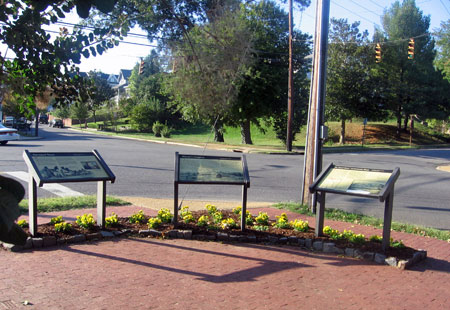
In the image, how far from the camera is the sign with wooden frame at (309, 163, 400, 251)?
6246 millimetres

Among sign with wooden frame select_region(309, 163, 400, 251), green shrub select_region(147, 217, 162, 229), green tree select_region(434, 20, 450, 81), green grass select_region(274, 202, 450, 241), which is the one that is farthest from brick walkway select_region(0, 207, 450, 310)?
green tree select_region(434, 20, 450, 81)

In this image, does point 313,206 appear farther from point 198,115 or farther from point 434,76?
point 434,76

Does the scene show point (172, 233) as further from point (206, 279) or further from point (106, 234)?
point (206, 279)

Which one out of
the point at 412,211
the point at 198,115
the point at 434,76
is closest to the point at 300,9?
the point at 198,115

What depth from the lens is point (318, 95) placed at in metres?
9.09

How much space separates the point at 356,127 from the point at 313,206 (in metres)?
41.6

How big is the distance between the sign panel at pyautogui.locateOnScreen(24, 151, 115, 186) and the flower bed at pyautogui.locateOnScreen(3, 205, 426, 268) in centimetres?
69

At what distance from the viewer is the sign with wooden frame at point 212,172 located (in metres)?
7.22

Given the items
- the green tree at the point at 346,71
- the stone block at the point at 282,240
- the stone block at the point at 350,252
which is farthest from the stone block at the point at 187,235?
the green tree at the point at 346,71

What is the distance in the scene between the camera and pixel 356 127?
48656 mm

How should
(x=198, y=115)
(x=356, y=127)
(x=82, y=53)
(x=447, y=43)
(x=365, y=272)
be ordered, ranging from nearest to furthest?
(x=82, y=53), (x=365, y=272), (x=198, y=115), (x=356, y=127), (x=447, y=43)

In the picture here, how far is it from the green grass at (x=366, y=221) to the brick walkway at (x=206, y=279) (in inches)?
45.0

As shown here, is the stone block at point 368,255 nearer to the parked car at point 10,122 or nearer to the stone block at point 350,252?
the stone block at point 350,252

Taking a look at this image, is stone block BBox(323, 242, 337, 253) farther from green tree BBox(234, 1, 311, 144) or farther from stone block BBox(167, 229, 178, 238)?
green tree BBox(234, 1, 311, 144)
